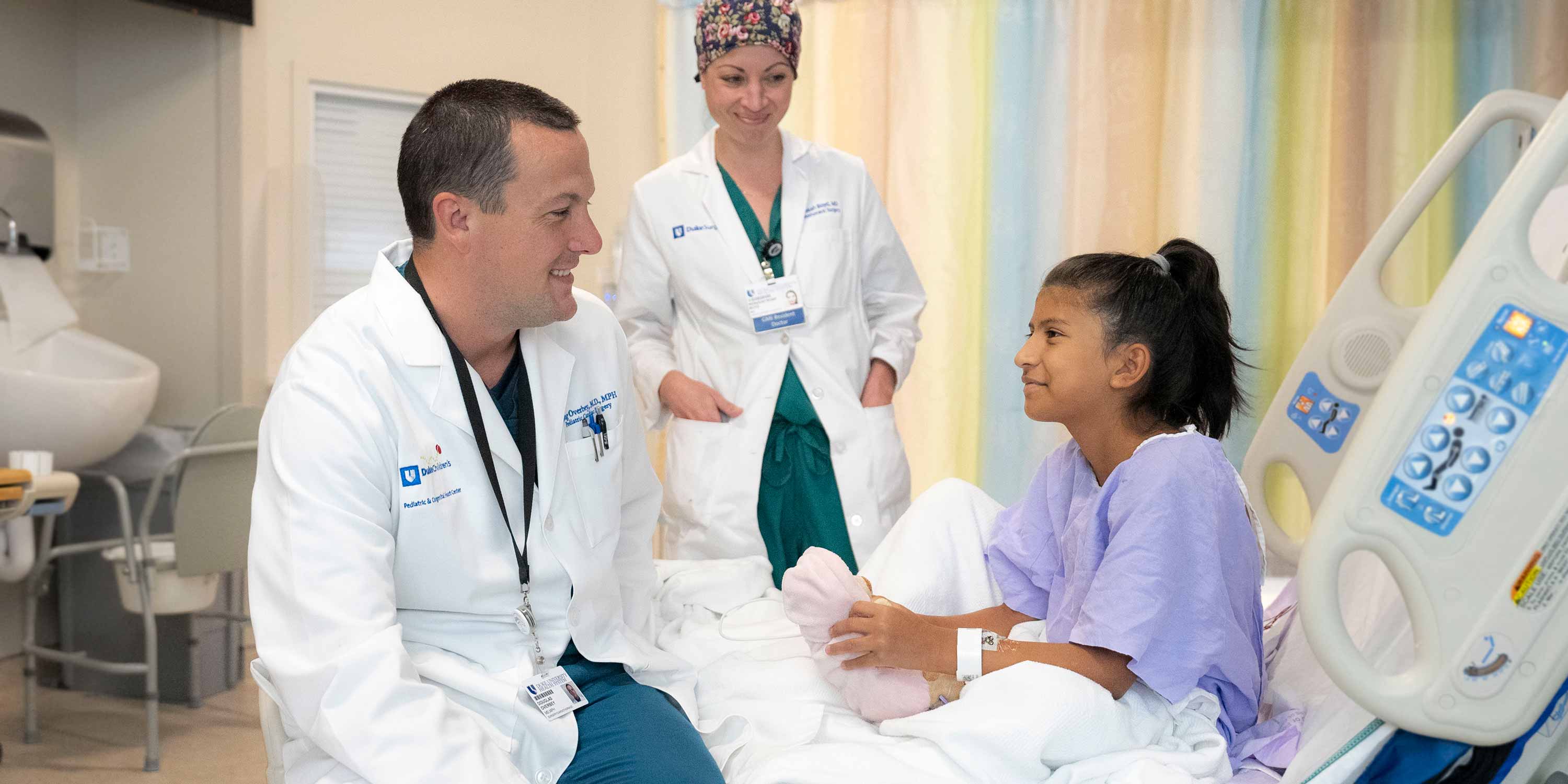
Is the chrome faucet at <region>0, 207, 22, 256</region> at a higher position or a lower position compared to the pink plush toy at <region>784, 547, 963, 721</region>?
higher

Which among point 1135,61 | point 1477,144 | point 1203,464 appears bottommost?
point 1203,464

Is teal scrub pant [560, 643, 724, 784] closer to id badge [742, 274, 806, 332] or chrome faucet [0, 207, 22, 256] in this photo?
id badge [742, 274, 806, 332]

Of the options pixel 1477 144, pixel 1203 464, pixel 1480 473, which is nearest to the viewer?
pixel 1480 473

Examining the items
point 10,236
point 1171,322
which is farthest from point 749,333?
point 10,236

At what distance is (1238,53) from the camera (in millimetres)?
3482

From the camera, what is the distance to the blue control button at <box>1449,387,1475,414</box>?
3.63 ft

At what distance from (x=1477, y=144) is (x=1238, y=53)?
70cm

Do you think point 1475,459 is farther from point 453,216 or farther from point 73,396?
point 73,396

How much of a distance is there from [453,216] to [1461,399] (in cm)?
117

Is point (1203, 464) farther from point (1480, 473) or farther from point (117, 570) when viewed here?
point (117, 570)

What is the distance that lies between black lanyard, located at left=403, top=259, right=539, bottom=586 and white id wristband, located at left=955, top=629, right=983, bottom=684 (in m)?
0.56

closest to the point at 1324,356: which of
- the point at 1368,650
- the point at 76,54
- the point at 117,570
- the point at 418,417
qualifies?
the point at 1368,650

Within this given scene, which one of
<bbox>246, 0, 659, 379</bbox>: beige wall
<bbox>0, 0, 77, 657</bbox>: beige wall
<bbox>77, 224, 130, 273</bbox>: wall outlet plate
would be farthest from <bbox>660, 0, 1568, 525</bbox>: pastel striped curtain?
<bbox>0, 0, 77, 657</bbox>: beige wall

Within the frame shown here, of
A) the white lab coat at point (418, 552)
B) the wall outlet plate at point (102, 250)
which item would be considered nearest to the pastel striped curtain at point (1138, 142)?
the white lab coat at point (418, 552)
